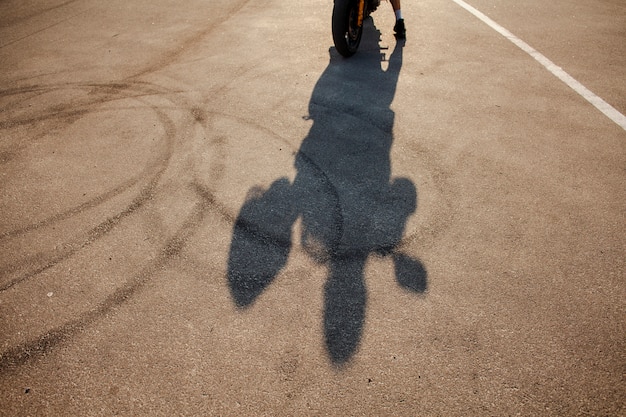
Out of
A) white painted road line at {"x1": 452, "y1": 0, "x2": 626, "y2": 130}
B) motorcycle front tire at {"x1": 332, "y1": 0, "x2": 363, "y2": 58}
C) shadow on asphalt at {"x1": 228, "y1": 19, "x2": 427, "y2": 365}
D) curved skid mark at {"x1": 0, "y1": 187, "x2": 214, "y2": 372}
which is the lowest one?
curved skid mark at {"x1": 0, "y1": 187, "x2": 214, "y2": 372}

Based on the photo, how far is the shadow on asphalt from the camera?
2.82 meters

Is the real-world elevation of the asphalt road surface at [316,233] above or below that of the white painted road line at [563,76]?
below

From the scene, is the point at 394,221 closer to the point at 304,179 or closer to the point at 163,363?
the point at 304,179

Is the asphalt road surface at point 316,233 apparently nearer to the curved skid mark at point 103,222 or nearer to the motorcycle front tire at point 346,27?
the curved skid mark at point 103,222

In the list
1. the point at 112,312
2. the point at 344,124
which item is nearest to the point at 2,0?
the point at 344,124

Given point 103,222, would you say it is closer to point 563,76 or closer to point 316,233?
point 316,233

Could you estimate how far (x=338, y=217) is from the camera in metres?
3.42

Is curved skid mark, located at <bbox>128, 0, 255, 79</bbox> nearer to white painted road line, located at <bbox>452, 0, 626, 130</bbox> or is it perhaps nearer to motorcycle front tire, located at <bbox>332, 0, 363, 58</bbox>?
motorcycle front tire, located at <bbox>332, 0, 363, 58</bbox>

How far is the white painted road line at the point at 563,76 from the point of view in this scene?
15.0ft

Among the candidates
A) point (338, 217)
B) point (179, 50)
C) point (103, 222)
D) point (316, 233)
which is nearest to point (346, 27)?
point (179, 50)

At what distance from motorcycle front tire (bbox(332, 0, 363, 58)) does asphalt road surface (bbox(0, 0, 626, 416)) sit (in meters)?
0.27

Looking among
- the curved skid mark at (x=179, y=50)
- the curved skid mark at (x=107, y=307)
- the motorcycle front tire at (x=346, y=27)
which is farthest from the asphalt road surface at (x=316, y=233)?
the motorcycle front tire at (x=346, y=27)

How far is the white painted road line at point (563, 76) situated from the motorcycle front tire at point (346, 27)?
2811mm

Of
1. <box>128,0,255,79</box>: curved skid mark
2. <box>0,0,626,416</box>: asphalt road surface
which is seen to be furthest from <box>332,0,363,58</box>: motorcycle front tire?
<box>128,0,255,79</box>: curved skid mark
